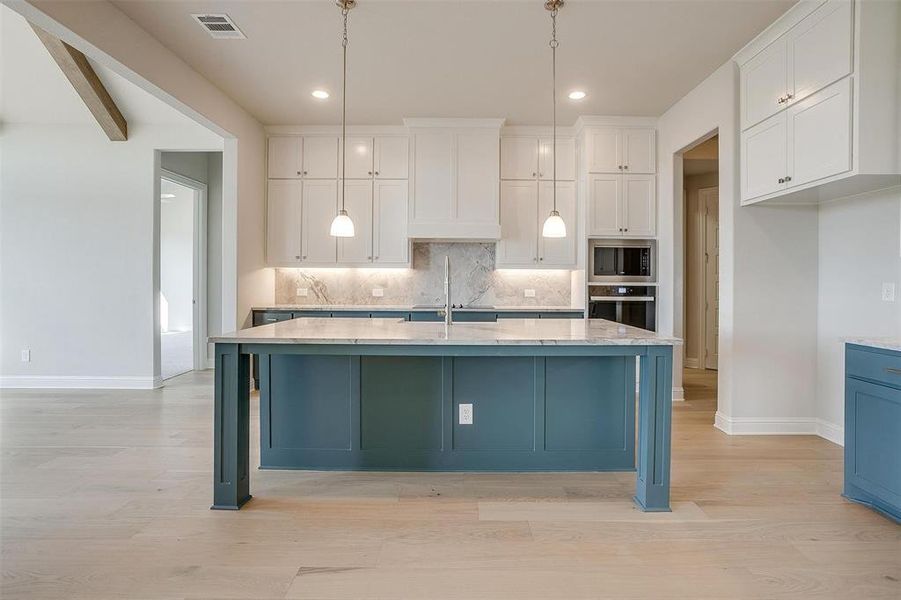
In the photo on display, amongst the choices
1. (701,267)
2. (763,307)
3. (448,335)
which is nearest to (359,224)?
(448,335)

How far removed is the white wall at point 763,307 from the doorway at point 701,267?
3.00 meters

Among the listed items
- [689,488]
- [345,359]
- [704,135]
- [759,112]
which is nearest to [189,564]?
[345,359]

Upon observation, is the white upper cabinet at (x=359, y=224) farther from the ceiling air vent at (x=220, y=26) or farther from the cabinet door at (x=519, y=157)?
the ceiling air vent at (x=220, y=26)

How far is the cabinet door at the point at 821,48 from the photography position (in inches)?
108

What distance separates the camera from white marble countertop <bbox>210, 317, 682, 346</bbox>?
7.79ft

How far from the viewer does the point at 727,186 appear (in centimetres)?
380

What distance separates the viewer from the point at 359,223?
218 inches

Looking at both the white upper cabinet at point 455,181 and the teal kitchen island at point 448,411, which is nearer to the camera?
the teal kitchen island at point 448,411

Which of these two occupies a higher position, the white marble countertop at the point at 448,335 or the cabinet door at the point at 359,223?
the cabinet door at the point at 359,223

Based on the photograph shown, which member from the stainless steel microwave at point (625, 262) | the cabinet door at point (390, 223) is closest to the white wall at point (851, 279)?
the stainless steel microwave at point (625, 262)

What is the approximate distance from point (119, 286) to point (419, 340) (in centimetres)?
432

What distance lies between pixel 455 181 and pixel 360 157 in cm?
112

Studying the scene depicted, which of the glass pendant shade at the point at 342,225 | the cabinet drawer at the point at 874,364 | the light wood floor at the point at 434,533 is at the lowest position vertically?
the light wood floor at the point at 434,533

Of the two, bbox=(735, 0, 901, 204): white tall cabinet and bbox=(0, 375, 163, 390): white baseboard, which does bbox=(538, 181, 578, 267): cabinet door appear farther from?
bbox=(0, 375, 163, 390): white baseboard
